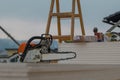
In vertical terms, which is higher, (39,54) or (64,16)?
(64,16)

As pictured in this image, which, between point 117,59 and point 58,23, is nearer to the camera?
point 117,59

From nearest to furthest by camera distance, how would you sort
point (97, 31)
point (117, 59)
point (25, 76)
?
point (25, 76)
point (117, 59)
point (97, 31)

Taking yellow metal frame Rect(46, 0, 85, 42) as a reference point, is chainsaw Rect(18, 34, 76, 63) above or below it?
below

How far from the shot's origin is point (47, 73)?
6.27 meters

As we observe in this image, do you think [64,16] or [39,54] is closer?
[39,54]

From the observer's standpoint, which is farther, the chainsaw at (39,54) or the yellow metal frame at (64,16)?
the yellow metal frame at (64,16)

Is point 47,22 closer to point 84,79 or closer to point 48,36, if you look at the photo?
point 48,36

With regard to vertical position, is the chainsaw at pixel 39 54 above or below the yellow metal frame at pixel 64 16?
below

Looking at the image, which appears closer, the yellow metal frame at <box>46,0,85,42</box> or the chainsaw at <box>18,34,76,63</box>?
the chainsaw at <box>18,34,76,63</box>

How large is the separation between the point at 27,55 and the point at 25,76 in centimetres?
160

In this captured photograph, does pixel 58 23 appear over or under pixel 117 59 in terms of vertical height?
over

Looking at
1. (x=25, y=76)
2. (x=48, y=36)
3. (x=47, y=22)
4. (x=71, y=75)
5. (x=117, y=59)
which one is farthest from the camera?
(x=47, y=22)

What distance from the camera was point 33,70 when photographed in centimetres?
609

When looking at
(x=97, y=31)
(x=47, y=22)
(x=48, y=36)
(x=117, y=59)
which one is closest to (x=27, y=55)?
(x=48, y=36)
